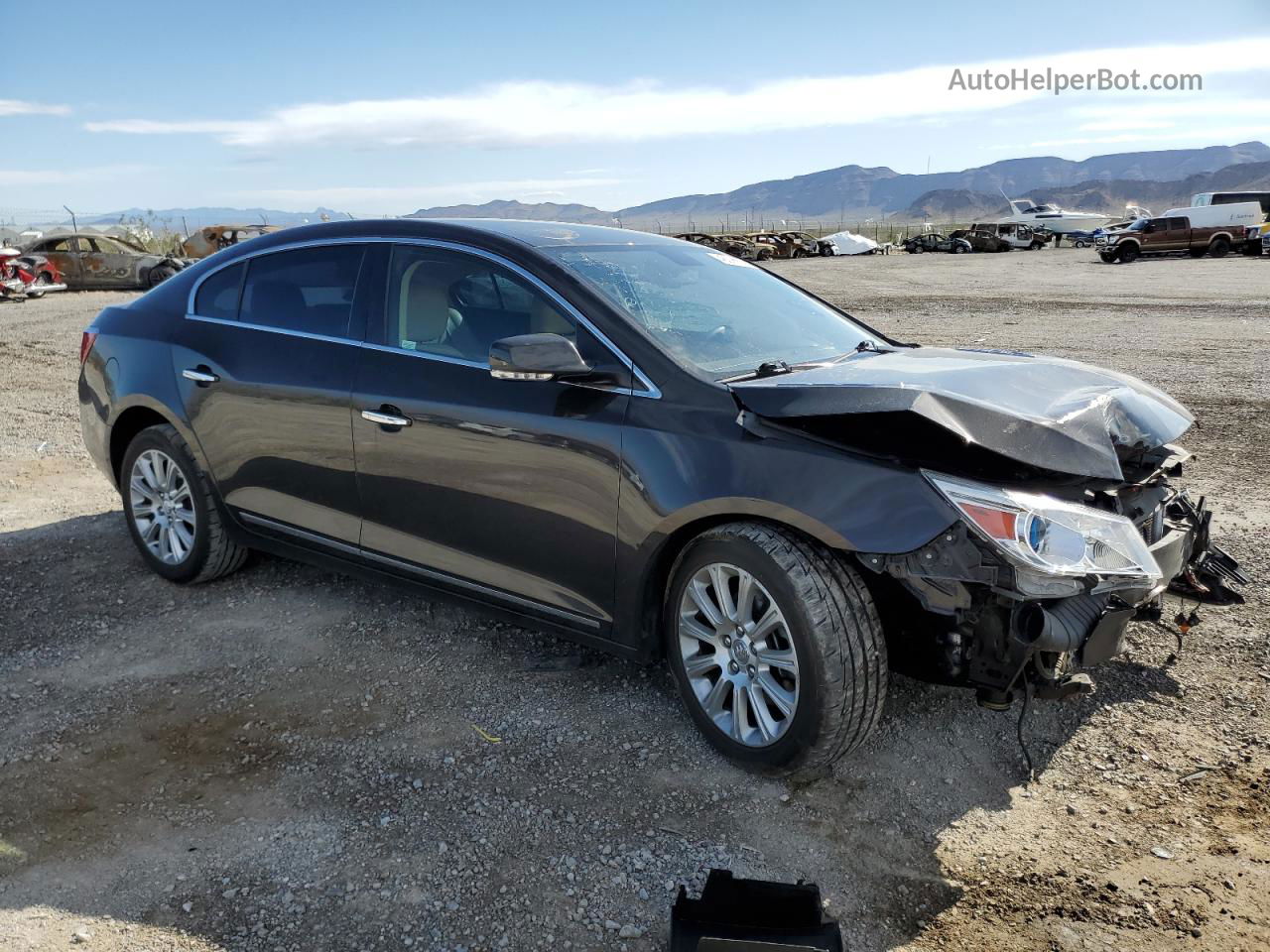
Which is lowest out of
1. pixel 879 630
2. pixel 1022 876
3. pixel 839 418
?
pixel 1022 876

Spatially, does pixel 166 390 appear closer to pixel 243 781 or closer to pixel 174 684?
pixel 174 684

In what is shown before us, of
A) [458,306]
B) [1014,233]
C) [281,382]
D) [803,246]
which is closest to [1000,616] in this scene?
[458,306]

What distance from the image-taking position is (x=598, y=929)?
2.67 metres

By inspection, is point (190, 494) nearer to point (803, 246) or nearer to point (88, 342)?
point (88, 342)

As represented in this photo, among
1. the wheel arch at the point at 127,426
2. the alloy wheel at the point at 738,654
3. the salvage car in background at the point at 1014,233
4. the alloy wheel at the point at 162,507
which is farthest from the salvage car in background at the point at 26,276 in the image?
the salvage car in background at the point at 1014,233

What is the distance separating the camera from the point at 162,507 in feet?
16.5

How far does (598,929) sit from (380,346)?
2367mm

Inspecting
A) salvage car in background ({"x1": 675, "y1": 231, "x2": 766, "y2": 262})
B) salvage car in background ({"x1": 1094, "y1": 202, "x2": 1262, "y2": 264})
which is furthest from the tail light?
salvage car in background ({"x1": 1094, "y1": 202, "x2": 1262, "y2": 264})

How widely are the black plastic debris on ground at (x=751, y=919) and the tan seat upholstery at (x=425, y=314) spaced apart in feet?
7.15

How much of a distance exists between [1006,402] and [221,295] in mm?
3500

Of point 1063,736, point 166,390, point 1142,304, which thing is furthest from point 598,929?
point 1142,304

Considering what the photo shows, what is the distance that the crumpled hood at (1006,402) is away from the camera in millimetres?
3012

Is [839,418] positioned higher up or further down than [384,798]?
higher up

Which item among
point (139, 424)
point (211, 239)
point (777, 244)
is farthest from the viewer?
point (777, 244)
